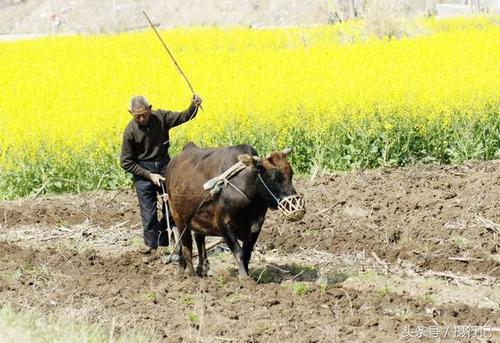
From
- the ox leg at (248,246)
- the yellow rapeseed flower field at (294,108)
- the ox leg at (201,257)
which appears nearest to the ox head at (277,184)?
the ox leg at (248,246)

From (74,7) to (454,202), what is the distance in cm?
4359

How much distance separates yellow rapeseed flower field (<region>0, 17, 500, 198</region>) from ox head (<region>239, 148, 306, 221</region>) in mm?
6333

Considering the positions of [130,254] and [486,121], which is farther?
[486,121]

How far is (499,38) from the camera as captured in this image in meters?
24.6

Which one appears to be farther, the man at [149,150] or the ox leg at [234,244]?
the man at [149,150]

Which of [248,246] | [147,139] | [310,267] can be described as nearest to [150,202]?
[147,139]

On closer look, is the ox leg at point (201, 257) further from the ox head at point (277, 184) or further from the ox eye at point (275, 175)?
the ox eye at point (275, 175)

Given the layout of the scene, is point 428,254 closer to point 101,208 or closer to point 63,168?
point 101,208

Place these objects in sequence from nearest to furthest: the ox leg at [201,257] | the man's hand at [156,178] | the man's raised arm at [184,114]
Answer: the ox leg at [201,257], the man's raised arm at [184,114], the man's hand at [156,178]

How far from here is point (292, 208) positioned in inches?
402

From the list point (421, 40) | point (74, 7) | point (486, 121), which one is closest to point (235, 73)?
point (421, 40)

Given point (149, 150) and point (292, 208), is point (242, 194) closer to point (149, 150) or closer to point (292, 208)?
point (292, 208)

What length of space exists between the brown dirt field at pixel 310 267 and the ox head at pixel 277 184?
730mm

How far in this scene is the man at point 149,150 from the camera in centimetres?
1216
